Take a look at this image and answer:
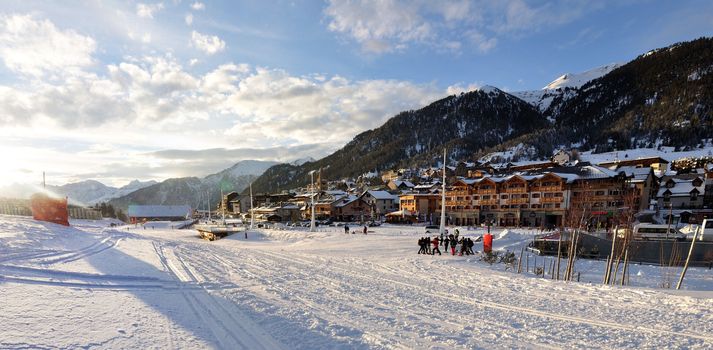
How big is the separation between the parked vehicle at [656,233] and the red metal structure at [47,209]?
187ft

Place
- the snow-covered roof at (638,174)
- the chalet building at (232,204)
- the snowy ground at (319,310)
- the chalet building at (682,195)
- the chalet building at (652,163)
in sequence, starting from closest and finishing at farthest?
the snowy ground at (319,310), the chalet building at (682,195), the snow-covered roof at (638,174), the chalet building at (652,163), the chalet building at (232,204)

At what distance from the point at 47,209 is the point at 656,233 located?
199 feet

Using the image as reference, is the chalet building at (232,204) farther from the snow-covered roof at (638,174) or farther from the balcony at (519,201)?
the snow-covered roof at (638,174)

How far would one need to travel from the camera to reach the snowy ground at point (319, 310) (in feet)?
22.4

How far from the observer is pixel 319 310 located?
29.7 ft

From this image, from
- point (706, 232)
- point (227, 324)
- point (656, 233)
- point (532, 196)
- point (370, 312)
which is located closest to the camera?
point (227, 324)

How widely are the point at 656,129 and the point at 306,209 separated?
139099 millimetres

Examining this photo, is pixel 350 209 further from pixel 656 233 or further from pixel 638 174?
pixel 656 233

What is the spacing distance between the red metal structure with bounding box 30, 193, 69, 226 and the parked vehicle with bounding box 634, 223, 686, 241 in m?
57.1

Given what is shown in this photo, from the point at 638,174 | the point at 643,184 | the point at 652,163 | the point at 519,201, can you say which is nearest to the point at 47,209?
the point at 519,201

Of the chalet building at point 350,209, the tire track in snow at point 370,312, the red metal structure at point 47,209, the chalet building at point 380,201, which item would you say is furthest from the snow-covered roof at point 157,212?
the tire track in snow at point 370,312

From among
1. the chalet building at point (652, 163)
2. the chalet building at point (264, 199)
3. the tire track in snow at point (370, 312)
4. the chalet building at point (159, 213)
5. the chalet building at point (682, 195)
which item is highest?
the chalet building at point (652, 163)

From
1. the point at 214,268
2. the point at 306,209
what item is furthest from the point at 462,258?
the point at 306,209

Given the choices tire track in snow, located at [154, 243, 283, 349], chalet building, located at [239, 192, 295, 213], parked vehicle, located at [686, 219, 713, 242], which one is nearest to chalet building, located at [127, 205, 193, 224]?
chalet building, located at [239, 192, 295, 213]
